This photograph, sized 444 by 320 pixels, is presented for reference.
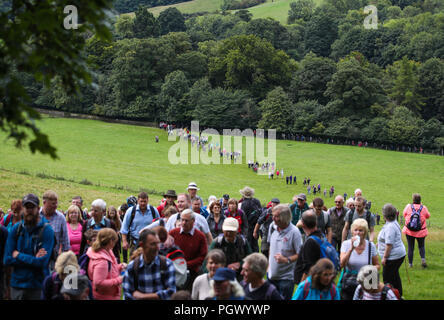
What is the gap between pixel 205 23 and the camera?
14988cm

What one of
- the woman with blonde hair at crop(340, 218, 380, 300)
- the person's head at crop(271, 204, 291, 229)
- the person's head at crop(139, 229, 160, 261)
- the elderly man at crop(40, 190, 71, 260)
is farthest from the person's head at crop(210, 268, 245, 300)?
the elderly man at crop(40, 190, 71, 260)

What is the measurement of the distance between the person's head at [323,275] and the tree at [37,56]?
3.08 metres

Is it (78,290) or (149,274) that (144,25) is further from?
(78,290)

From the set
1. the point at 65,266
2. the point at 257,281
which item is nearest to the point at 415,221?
the point at 257,281

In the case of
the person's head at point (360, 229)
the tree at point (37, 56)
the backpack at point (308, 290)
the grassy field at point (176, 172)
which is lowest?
the grassy field at point (176, 172)

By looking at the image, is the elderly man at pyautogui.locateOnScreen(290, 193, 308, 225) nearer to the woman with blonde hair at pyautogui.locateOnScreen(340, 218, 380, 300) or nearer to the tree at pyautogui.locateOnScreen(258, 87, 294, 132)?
the woman with blonde hair at pyautogui.locateOnScreen(340, 218, 380, 300)

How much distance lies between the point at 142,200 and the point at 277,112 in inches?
2627

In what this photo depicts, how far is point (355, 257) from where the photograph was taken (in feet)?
25.1

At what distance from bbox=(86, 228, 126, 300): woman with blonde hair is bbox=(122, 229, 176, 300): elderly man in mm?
415

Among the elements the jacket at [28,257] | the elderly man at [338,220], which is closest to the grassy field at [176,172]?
the elderly man at [338,220]

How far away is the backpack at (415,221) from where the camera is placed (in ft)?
39.5

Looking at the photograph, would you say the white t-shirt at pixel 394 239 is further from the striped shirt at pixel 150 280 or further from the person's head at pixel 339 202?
the striped shirt at pixel 150 280

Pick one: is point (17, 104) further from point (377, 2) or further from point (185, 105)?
point (377, 2)

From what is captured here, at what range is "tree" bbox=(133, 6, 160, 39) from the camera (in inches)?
4270
